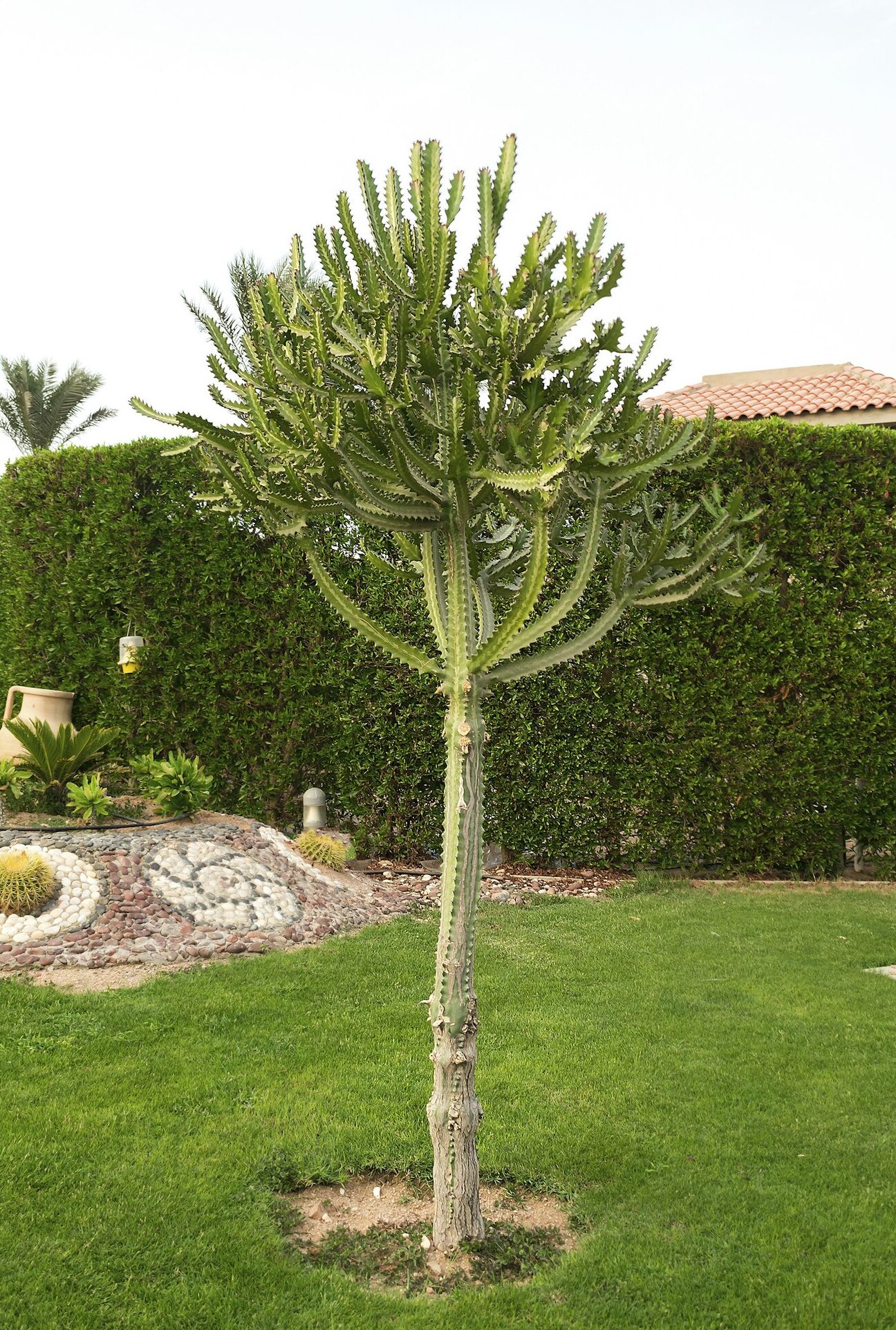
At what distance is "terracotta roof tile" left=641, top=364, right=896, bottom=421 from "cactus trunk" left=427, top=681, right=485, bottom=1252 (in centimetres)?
1235

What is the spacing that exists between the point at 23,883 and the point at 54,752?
8.57ft

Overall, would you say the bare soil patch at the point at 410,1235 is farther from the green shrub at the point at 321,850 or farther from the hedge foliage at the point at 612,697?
the hedge foliage at the point at 612,697

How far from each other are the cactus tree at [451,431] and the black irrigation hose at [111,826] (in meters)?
4.99

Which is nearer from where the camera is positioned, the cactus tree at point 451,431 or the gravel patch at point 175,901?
the cactus tree at point 451,431

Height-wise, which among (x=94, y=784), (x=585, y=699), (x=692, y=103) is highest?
(x=692, y=103)

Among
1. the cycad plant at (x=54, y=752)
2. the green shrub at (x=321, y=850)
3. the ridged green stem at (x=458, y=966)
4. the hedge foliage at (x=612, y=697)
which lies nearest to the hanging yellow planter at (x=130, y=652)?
the hedge foliage at (x=612, y=697)

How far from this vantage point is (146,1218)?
9.54 ft

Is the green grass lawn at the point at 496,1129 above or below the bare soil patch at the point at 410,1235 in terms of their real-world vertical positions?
above

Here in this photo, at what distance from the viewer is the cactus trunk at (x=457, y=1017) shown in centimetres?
280

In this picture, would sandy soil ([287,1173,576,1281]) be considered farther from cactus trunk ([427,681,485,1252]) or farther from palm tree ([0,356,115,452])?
palm tree ([0,356,115,452])

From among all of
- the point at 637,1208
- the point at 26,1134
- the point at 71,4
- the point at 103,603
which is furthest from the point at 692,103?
the point at 26,1134

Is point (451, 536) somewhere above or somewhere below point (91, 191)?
below

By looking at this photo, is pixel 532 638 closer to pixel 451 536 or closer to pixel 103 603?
pixel 451 536

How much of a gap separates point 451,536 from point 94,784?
A: 582cm
